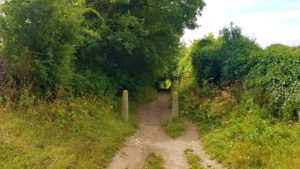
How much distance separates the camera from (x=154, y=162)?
30.2 feet

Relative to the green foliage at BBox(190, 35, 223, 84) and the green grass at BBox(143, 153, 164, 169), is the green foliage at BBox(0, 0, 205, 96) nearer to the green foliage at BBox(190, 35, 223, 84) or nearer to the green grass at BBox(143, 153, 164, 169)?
the green foliage at BBox(190, 35, 223, 84)

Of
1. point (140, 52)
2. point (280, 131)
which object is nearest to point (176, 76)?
point (140, 52)

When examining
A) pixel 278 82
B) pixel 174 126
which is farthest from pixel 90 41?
pixel 278 82

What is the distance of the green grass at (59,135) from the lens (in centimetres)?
817

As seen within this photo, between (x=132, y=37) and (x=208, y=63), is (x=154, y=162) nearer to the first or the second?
(x=132, y=37)

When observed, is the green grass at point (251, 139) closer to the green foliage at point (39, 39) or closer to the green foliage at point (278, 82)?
the green foliage at point (278, 82)

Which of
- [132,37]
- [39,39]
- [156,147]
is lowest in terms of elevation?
[156,147]

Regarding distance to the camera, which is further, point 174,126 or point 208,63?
point 208,63

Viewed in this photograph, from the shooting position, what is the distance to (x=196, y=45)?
2234 cm

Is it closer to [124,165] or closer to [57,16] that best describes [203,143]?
[124,165]

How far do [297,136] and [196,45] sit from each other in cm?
1391

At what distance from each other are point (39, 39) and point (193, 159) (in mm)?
5591

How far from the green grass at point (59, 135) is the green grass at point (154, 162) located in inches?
38.2

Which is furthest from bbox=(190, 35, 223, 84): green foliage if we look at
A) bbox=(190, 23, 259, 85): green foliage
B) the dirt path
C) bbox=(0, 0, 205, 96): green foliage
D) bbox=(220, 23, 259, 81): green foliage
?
the dirt path
